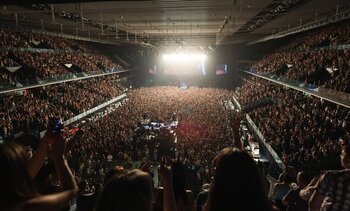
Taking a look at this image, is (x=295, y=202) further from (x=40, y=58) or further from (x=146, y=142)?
(x=40, y=58)

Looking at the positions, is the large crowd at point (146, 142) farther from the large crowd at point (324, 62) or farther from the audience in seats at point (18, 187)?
the audience in seats at point (18, 187)

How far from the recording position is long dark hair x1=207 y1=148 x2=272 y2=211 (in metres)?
2.44

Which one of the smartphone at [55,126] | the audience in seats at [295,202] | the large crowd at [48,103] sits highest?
the smartphone at [55,126]

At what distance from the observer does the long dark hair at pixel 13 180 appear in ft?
7.08

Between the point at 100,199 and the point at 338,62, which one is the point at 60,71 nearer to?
the point at 338,62

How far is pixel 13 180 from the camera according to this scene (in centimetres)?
216

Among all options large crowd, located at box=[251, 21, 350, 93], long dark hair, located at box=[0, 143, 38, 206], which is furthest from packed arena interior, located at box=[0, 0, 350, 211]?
large crowd, located at box=[251, 21, 350, 93]

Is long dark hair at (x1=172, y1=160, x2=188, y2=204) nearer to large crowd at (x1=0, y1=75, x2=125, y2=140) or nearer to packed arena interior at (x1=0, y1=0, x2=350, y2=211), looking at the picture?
packed arena interior at (x1=0, y1=0, x2=350, y2=211)

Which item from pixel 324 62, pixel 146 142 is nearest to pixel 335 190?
pixel 146 142

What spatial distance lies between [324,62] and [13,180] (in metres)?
25.1

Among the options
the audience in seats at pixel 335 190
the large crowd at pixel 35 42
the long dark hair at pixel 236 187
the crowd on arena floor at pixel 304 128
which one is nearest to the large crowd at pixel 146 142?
the crowd on arena floor at pixel 304 128

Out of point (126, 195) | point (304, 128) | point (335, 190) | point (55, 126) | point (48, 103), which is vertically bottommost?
point (48, 103)

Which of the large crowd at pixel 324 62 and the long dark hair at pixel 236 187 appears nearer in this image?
the long dark hair at pixel 236 187

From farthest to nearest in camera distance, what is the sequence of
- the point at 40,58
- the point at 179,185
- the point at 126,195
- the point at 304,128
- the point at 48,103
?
the point at 40,58, the point at 48,103, the point at 304,128, the point at 179,185, the point at 126,195
